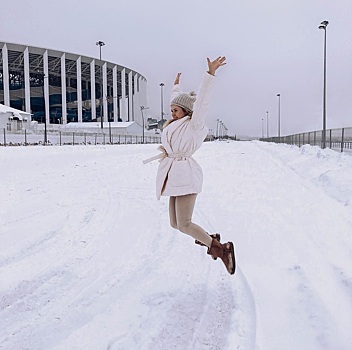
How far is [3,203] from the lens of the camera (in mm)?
6863

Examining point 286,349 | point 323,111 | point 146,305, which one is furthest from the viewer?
point 323,111

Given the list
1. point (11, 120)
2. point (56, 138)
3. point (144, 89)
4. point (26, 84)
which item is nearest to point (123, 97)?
point (144, 89)

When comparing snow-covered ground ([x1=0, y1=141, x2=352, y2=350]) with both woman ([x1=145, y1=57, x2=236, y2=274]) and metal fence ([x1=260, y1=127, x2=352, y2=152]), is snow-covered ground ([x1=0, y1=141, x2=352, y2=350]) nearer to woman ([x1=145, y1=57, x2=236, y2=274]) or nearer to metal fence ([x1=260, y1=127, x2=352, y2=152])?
woman ([x1=145, y1=57, x2=236, y2=274])

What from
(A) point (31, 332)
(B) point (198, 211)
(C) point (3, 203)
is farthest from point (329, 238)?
(C) point (3, 203)

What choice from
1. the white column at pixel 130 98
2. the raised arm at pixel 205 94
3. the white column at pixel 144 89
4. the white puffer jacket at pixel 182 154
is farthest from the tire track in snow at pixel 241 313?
the white column at pixel 144 89

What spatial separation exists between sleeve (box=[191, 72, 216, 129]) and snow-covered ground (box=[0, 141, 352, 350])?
4.69 feet

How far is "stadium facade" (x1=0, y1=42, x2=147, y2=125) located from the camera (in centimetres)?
7131

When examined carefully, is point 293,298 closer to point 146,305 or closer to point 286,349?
point 286,349

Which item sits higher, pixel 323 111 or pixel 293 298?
pixel 323 111

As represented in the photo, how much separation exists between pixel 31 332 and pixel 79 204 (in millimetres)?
4331

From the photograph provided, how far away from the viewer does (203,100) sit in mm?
2984

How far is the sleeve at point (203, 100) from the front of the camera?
297cm

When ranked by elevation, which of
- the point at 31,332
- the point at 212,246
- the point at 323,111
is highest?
the point at 323,111

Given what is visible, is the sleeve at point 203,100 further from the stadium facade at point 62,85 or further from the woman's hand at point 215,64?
the stadium facade at point 62,85
